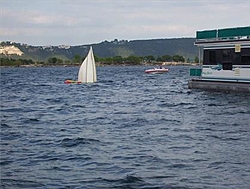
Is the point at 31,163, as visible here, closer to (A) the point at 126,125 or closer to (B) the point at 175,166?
(B) the point at 175,166

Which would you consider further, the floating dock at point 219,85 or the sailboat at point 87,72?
the sailboat at point 87,72

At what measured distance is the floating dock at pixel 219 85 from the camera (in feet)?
134

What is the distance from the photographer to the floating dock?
40.8 meters

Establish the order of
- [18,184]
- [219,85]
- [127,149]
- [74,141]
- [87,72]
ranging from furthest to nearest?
1. [87,72]
2. [219,85]
3. [74,141]
4. [127,149]
5. [18,184]

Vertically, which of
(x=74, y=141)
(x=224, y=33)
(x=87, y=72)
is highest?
(x=224, y=33)

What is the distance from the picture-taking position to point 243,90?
4062cm

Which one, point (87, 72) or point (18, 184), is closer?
point (18, 184)

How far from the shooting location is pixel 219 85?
144 feet

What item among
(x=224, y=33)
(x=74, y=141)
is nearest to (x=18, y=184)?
(x=74, y=141)

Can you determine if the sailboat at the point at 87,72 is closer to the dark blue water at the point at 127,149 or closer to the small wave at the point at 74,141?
the dark blue water at the point at 127,149

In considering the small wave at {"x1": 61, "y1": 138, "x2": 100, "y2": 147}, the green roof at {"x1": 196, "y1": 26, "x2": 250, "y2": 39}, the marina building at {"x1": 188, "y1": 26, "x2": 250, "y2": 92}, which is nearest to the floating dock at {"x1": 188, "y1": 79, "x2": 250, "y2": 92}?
the marina building at {"x1": 188, "y1": 26, "x2": 250, "y2": 92}

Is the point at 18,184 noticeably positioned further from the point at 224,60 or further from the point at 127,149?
the point at 224,60

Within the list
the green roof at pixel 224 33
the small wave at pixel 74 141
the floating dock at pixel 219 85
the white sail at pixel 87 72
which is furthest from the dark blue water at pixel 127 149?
the white sail at pixel 87 72

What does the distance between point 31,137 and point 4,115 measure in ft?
32.7
